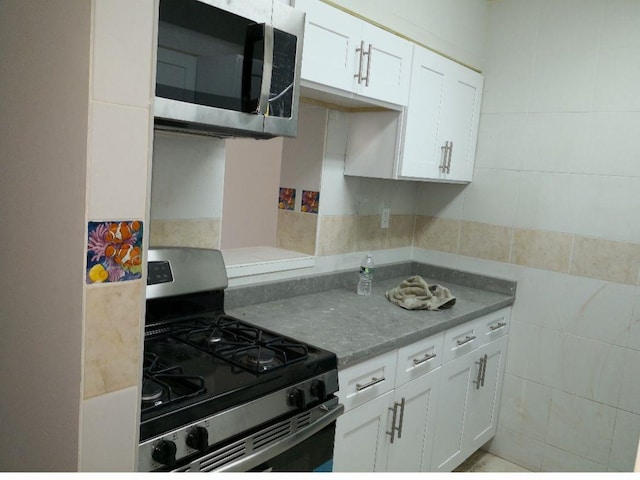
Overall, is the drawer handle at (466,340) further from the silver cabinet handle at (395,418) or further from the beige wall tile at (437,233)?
the beige wall tile at (437,233)

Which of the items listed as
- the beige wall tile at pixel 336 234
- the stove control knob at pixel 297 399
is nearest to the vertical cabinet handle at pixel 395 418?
the stove control knob at pixel 297 399

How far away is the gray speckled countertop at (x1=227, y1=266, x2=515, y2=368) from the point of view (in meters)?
1.82

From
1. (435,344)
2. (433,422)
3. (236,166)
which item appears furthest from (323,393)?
(236,166)

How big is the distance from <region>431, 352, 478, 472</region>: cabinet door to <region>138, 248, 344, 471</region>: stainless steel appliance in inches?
33.7

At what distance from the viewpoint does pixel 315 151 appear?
2477mm

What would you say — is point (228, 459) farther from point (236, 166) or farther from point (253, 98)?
point (236, 166)

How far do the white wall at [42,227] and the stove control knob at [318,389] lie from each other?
2.43ft

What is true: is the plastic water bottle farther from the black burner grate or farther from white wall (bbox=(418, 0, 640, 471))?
the black burner grate

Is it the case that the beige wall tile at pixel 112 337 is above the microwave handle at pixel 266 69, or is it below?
below

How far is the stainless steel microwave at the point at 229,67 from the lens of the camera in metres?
1.31

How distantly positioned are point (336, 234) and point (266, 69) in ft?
4.09

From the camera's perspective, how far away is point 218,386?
4.42 feet

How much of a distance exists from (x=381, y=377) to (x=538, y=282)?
127 cm

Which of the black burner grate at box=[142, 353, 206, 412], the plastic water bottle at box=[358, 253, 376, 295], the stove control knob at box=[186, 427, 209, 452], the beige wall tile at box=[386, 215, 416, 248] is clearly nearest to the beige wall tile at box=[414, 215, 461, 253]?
the beige wall tile at box=[386, 215, 416, 248]
